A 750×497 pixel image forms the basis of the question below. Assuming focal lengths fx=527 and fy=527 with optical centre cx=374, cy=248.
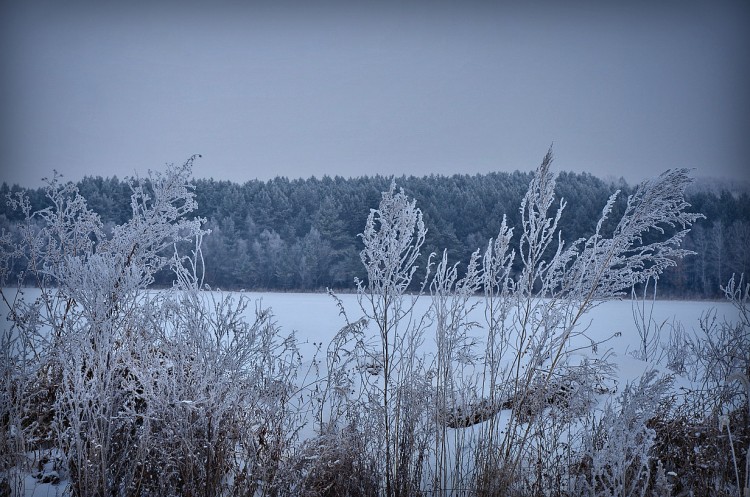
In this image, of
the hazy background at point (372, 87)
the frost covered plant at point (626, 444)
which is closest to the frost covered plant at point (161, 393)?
the hazy background at point (372, 87)

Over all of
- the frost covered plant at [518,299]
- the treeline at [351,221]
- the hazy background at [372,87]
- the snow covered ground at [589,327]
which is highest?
the hazy background at [372,87]

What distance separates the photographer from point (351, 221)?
Result: 701 inches

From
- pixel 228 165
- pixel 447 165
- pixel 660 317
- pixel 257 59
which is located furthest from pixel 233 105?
pixel 660 317

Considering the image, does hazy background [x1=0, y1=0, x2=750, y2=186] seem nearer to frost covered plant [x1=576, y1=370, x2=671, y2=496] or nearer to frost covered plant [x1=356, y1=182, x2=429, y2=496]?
frost covered plant [x1=356, y1=182, x2=429, y2=496]

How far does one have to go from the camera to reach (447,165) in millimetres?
24844

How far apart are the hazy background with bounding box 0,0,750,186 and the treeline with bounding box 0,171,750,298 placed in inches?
44.8

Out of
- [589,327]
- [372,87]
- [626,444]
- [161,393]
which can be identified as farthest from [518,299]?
[372,87]

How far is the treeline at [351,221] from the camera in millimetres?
13922

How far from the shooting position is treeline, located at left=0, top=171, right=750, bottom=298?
13.9m

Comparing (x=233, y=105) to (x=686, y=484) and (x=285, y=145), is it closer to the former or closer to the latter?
(x=285, y=145)

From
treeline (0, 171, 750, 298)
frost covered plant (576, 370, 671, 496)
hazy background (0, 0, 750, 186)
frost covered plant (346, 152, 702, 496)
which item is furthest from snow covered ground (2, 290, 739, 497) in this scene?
hazy background (0, 0, 750, 186)

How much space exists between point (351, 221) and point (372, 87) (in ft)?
→ 27.2

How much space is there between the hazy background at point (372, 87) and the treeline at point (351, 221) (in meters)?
1.14

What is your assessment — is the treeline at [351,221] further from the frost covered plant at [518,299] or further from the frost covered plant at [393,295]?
the frost covered plant at [393,295]
